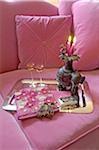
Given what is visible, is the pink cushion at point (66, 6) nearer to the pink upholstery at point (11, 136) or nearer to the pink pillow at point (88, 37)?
the pink pillow at point (88, 37)

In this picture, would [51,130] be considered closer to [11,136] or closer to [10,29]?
[11,136]

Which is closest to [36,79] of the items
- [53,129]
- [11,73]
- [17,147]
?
[11,73]

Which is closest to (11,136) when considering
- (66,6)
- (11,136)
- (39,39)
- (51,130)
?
(11,136)

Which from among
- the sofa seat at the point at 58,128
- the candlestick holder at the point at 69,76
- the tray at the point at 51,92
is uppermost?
the candlestick holder at the point at 69,76

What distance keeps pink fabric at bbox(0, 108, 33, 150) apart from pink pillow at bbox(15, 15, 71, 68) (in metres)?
0.62

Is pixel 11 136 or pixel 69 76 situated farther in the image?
pixel 69 76

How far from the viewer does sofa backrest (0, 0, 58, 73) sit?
5.95ft

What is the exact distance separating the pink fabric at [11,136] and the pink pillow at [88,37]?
71 centimetres

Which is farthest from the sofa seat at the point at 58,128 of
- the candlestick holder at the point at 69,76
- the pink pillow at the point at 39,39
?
the pink pillow at the point at 39,39

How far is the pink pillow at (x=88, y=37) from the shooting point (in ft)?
5.87

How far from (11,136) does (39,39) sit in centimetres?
84

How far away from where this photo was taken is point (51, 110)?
133 cm

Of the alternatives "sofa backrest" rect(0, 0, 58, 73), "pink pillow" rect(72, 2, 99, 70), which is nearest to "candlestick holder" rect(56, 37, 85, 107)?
"pink pillow" rect(72, 2, 99, 70)

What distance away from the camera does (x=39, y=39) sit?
1.82 m
